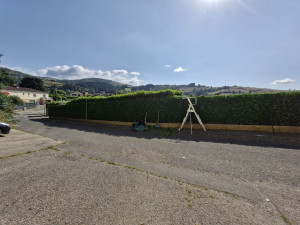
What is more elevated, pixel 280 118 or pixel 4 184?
pixel 280 118

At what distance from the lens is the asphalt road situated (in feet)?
5.89

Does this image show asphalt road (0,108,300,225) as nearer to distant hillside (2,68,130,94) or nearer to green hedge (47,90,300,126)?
green hedge (47,90,300,126)

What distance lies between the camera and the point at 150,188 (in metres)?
2.44

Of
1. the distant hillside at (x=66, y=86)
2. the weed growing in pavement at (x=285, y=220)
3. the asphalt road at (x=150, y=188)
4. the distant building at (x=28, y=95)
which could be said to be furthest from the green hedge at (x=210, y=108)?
the distant hillside at (x=66, y=86)

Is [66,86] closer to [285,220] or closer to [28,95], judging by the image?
[28,95]

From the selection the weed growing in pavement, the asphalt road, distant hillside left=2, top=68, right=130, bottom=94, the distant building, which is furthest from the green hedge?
distant hillside left=2, top=68, right=130, bottom=94

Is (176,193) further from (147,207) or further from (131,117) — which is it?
(131,117)

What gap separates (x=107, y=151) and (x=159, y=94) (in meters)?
6.30

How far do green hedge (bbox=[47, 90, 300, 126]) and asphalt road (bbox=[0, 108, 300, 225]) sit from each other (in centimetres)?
329

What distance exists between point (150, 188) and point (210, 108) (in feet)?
22.6

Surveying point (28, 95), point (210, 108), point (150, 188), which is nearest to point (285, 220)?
point (150, 188)

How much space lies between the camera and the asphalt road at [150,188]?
1796mm

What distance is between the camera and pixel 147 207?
1.97 meters

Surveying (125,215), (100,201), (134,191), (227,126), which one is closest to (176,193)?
(134,191)
